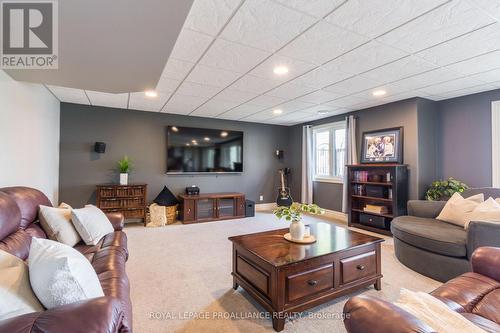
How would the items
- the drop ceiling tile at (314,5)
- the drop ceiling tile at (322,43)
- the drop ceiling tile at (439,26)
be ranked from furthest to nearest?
1. the drop ceiling tile at (322,43)
2. the drop ceiling tile at (439,26)
3. the drop ceiling tile at (314,5)

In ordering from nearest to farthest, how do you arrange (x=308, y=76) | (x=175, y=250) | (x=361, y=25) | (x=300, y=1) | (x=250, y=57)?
(x=300, y=1) → (x=361, y=25) → (x=250, y=57) → (x=308, y=76) → (x=175, y=250)

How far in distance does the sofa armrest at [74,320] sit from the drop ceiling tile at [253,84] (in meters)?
2.78

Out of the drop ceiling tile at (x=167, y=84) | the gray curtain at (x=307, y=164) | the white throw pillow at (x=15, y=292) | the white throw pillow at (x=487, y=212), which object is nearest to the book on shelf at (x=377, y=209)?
the white throw pillow at (x=487, y=212)

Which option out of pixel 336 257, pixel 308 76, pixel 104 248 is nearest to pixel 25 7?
pixel 104 248

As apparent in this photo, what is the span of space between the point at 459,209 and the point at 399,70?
71.7 inches

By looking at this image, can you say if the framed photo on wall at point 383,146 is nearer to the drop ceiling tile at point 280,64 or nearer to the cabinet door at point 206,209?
the drop ceiling tile at point 280,64

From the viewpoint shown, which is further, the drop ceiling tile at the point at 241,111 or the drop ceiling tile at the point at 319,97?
the drop ceiling tile at the point at 241,111

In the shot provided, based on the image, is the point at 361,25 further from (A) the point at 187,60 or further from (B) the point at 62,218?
(B) the point at 62,218

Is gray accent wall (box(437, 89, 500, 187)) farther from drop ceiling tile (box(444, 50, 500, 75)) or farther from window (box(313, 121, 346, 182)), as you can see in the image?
window (box(313, 121, 346, 182))

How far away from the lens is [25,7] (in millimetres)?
1705

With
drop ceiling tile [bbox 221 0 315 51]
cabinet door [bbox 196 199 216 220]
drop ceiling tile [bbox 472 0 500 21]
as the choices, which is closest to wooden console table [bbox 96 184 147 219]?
cabinet door [bbox 196 199 216 220]

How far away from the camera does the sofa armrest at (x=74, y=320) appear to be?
81cm

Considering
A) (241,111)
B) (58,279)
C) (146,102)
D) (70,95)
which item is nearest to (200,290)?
(58,279)

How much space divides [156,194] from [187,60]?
3.43m
